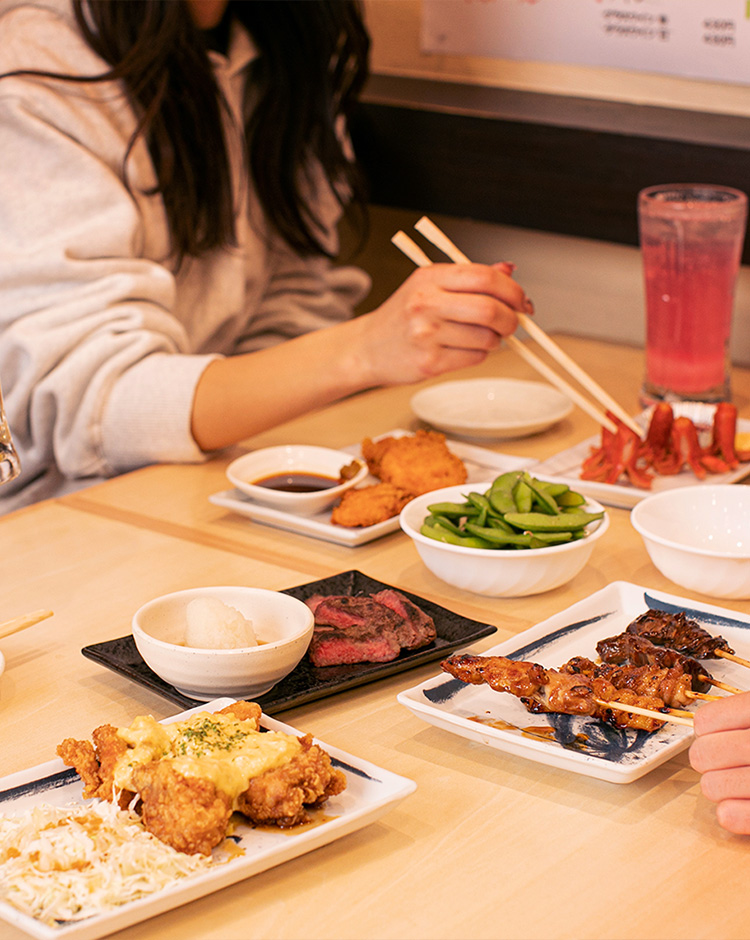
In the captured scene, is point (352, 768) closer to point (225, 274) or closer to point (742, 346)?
point (225, 274)

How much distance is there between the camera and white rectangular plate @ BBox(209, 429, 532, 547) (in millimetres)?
1462

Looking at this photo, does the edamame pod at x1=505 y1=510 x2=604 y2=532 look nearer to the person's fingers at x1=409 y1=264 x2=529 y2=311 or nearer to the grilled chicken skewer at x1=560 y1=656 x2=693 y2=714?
the grilled chicken skewer at x1=560 y1=656 x2=693 y2=714

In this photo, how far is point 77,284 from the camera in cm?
191

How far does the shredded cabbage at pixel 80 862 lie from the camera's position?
0.75 metres

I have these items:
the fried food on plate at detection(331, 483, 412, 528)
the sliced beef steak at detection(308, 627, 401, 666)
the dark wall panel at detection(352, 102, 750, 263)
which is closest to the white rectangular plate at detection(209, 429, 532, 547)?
the fried food on plate at detection(331, 483, 412, 528)

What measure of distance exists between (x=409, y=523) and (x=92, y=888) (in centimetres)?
67

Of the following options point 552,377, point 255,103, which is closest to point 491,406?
point 552,377

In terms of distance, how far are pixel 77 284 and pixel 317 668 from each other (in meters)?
1.03

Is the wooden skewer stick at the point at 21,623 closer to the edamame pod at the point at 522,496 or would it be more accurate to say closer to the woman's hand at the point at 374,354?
the edamame pod at the point at 522,496

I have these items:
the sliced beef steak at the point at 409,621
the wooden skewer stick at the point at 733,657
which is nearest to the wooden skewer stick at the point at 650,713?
the wooden skewer stick at the point at 733,657

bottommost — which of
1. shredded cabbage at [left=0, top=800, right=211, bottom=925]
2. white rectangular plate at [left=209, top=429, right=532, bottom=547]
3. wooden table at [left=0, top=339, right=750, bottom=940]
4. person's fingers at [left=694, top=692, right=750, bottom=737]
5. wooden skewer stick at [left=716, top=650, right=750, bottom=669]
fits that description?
wooden table at [left=0, top=339, right=750, bottom=940]

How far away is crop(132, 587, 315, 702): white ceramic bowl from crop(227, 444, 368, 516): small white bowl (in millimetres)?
380

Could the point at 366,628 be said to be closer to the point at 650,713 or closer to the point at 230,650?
the point at 230,650

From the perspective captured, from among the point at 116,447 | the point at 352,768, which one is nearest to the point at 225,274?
the point at 116,447
